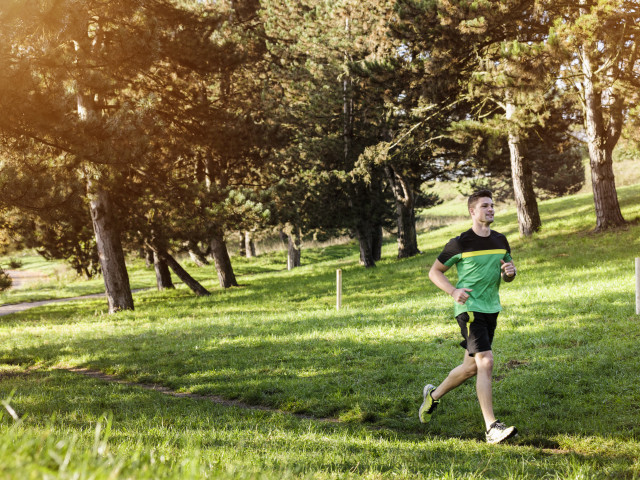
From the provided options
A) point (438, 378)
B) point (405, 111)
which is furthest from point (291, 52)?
point (438, 378)

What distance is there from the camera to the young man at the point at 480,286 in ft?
17.7

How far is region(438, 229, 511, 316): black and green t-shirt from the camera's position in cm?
550

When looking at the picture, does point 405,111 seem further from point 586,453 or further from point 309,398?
point 586,453

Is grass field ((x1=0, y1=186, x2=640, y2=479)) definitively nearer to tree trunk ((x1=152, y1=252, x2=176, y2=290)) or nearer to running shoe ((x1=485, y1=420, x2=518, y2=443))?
running shoe ((x1=485, y1=420, x2=518, y2=443))

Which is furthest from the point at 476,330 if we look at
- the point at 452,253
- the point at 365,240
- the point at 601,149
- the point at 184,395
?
the point at 365,240

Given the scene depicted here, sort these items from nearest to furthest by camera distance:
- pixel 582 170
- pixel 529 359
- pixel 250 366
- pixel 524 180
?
pixel 529 359, pixel 250 366, pixel 524 180, pixel 582 170

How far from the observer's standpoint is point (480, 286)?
5512 mm

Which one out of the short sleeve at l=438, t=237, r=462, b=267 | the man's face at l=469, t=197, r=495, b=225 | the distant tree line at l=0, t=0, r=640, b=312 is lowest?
the short sleeve at l=438, t=237, r=462, b=267

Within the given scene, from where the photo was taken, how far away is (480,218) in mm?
5543

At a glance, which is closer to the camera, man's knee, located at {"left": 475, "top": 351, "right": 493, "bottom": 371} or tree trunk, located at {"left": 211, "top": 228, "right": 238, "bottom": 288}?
man's knee, located at {"left": 475, "top": 351, "right": 493, "bottom": 371}

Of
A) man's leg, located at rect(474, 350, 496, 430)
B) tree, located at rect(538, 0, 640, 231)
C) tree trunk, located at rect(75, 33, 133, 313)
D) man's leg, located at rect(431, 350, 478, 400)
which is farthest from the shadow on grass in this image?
tree, located at rect(538, 0, 640, 231)

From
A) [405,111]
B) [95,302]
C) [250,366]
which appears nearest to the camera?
[250,366]

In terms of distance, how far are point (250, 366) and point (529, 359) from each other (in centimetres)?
469

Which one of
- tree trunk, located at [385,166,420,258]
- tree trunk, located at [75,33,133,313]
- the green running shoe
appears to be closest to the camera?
the green running shoe
